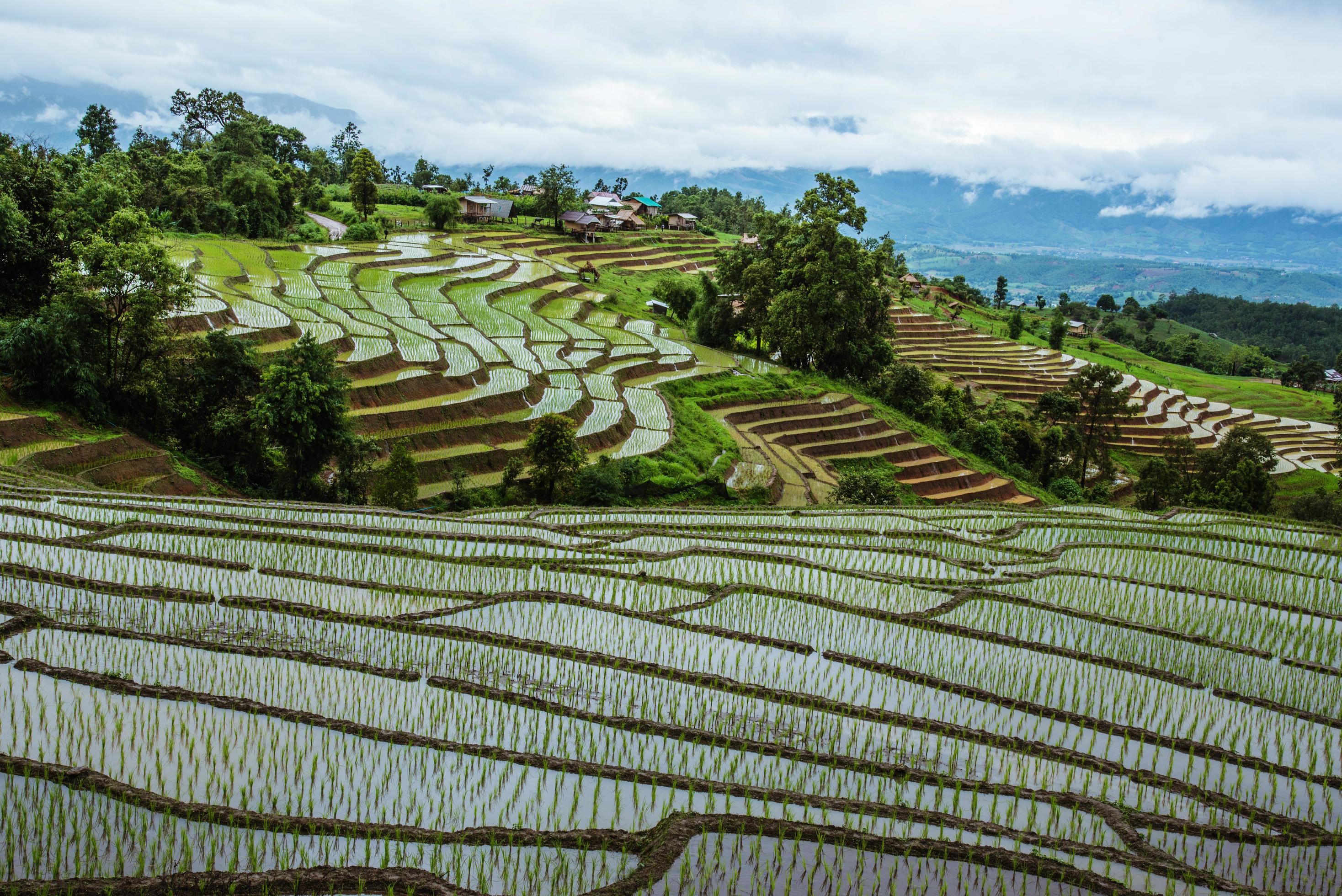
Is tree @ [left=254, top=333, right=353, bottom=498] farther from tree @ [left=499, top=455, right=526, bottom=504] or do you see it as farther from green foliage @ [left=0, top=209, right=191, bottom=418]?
tree @ [left=499, top=455, right=526, bottom=504]

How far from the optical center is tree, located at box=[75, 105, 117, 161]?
5519cm

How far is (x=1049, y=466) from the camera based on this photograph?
37406mm

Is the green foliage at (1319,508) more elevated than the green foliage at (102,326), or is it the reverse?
the green foliage at (102,326)

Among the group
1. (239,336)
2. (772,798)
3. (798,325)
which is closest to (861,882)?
(772,798)

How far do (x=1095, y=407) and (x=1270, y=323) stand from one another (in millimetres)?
97469

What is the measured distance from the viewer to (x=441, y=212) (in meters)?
58.6

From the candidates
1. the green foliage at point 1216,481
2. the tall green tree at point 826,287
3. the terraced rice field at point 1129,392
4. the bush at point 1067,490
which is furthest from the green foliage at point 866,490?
the terraced rice field at point 1129,392

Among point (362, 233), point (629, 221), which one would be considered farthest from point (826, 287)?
point (629, 221)

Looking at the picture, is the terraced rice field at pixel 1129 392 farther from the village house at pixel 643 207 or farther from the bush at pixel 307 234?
the bush at pixel 307 234

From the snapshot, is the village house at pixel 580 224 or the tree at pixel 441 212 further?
the village house at pixel 580 224

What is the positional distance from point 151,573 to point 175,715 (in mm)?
3806

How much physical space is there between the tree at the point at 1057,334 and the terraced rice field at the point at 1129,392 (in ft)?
20.2

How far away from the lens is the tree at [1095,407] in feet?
115

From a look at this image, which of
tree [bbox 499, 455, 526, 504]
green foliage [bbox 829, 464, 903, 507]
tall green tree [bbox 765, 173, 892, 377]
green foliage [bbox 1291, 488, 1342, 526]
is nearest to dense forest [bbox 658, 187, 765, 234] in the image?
tall green tree [bbox 765, 173, 892, 377]
